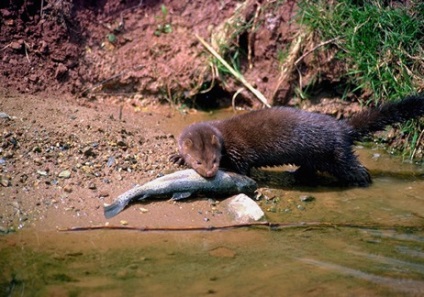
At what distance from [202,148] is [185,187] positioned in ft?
1.74

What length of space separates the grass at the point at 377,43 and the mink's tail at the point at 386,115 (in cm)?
81

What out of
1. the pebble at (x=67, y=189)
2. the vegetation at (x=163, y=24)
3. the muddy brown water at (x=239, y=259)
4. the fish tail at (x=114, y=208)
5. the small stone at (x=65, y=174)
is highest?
the vegetation at (x=163, y=24)

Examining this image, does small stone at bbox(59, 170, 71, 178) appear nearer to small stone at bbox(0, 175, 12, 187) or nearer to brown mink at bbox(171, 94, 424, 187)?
small stone at bbox(0, 175, 12, 187)

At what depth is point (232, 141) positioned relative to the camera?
672 centimetres

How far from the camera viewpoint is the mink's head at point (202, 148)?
6250mm

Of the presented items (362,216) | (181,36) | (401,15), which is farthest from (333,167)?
(181,36)

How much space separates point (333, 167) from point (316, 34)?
2250 millimetres

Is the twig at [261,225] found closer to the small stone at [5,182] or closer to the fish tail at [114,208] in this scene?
the fish tail at [114,208]

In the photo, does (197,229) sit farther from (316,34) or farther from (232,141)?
(316,34)

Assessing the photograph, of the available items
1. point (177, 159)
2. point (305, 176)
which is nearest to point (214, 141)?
point (177, 159)

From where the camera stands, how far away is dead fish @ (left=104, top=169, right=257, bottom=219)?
5.79 m

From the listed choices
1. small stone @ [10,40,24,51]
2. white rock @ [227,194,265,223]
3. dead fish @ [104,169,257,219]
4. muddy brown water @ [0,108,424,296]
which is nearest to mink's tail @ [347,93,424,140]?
muddy brown water @ [0,108,424,296]

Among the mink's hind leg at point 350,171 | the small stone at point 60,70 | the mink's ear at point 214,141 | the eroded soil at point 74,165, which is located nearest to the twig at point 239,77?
the eroded soil at point 74,165

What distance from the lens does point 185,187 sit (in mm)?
6008
